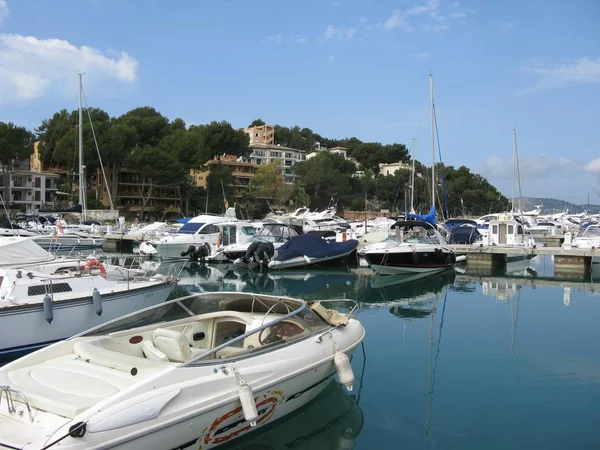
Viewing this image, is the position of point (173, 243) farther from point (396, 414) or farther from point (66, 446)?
point (66, 446)

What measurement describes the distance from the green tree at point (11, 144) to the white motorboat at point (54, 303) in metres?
49.3

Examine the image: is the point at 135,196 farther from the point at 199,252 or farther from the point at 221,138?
the point at 199,252

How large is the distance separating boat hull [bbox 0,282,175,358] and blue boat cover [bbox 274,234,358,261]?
45.2 feet

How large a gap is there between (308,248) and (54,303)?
16313 millimetres

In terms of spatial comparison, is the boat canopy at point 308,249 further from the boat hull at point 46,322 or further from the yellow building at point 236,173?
the yellow building at point 236,173

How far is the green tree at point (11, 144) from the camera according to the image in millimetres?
54656

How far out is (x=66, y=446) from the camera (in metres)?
4.70

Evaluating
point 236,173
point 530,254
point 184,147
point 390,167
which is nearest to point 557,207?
point 390,167

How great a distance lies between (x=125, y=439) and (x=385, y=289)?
16.6m

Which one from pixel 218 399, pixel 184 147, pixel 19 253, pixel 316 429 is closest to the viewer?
pixel 218 399

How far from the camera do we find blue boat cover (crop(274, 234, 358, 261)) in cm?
2584

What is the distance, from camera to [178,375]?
5.63 meters

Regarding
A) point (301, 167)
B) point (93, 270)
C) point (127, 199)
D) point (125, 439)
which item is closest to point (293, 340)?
point (125, 439)

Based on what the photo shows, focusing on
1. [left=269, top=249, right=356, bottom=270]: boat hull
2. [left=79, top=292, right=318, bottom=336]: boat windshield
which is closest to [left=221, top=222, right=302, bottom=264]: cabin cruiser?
[left=269, top=249, right=356, bottom=270]: boat hull
